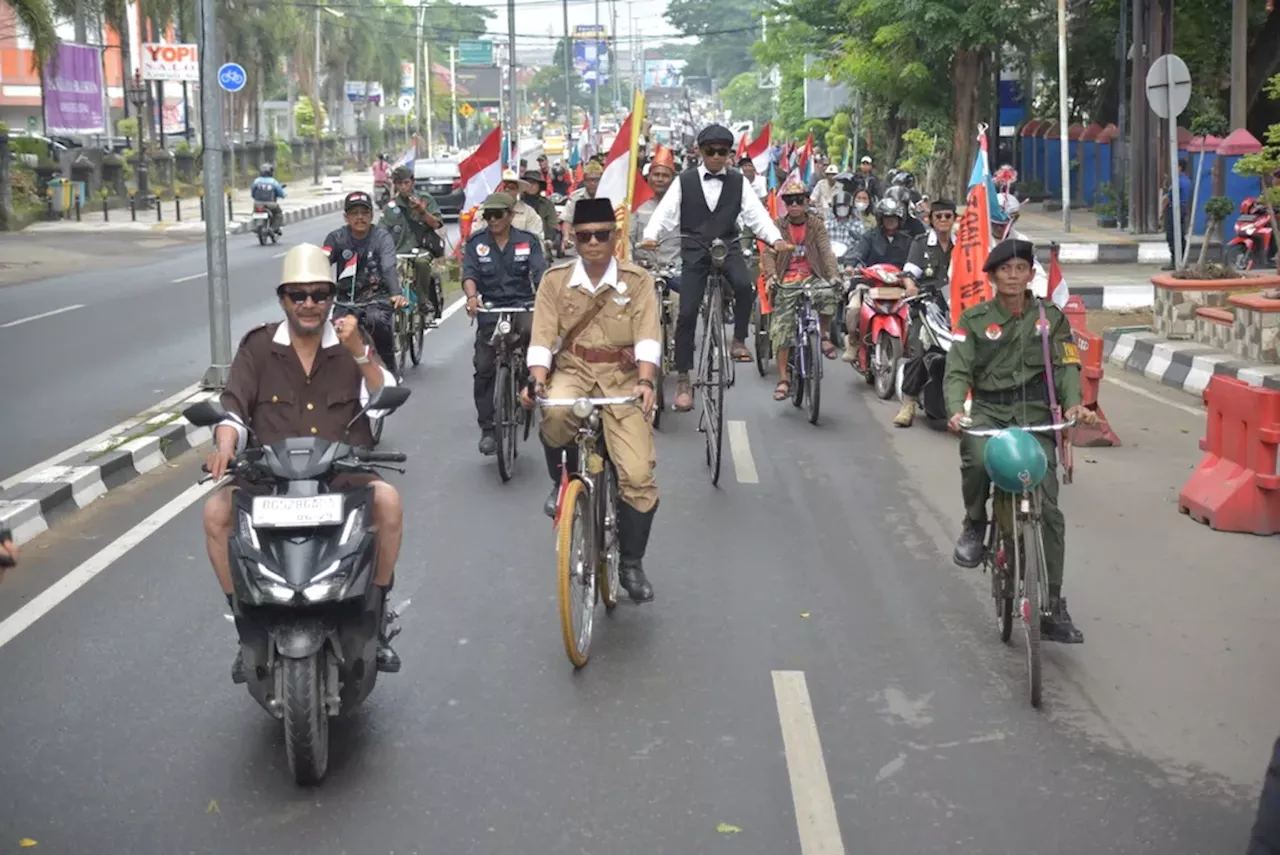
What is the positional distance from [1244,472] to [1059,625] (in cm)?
290

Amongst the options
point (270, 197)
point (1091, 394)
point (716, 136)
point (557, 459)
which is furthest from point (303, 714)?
point (270, 197)

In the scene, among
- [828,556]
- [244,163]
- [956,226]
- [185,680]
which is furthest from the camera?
[244,163]

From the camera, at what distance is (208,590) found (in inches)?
315

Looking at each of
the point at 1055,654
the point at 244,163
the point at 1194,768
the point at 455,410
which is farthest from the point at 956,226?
the point at 244,163

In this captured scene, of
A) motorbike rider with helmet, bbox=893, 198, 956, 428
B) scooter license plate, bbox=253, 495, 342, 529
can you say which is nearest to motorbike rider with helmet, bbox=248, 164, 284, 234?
motorbike rider with helmet, bbox=893, 198, 956, 428

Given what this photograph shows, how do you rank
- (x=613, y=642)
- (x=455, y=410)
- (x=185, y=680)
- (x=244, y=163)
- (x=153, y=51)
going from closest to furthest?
1. (x=185, y=680)
2. (x=613, y=642)
3. (x=455, y=410)
4. (x=153, y=51)
5. (x=244, y=163)

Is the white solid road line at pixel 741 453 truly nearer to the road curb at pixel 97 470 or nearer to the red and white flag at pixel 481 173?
the road curb at pixel 97 470

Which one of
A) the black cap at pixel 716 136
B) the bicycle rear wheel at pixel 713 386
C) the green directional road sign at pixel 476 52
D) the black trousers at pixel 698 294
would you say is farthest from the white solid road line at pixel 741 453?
the green directional road sign at pixel 476 52

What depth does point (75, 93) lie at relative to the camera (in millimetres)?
56281

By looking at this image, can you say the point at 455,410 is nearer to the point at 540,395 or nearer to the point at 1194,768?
the point at 540,395

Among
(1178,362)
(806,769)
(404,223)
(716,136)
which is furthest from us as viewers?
(404,223)

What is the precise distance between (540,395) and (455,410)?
254 inches

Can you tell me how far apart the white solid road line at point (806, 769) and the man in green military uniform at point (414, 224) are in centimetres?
985

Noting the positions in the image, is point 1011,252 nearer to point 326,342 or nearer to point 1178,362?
point 326,342
